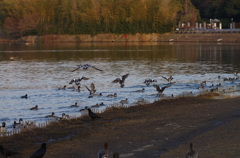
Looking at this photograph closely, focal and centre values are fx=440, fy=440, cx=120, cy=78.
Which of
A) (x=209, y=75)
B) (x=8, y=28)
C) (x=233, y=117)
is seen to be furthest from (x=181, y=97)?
(x=8, y=28)

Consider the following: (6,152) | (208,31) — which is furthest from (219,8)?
(6,152)

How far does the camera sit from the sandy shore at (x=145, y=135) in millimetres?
9633

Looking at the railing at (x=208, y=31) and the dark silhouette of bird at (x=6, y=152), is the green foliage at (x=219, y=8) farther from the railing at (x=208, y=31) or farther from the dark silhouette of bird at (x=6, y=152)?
the dark silhouette of bird at (x=6, y=152)

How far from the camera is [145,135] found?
11.1 metres

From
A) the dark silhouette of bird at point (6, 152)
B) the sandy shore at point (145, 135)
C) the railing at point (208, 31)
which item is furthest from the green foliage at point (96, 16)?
the dark silhouette of bird at point (6, 152)

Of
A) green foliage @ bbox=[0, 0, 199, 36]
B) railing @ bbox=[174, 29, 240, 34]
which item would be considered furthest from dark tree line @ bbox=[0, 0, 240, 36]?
railing @ bbox=[174, 29, 240, 34]

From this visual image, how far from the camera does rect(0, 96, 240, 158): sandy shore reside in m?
9.63

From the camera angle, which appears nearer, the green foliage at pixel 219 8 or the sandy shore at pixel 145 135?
the sandy shore at pixel 145 135

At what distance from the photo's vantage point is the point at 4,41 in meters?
103

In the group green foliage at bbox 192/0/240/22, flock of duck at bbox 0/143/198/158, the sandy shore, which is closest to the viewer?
flock of duck at bbox 0/143/198/158

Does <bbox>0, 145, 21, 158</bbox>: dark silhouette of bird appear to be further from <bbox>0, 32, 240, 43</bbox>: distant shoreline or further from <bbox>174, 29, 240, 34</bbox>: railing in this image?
<bbox>0, 32, 240, 43</bbox>: distant shoreline

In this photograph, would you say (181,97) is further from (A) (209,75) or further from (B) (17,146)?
(A) (209,75)

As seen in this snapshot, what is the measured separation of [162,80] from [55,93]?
26.3 feet

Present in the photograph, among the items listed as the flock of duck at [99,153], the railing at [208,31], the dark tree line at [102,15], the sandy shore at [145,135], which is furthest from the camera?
the dark tree line at [102,15]
